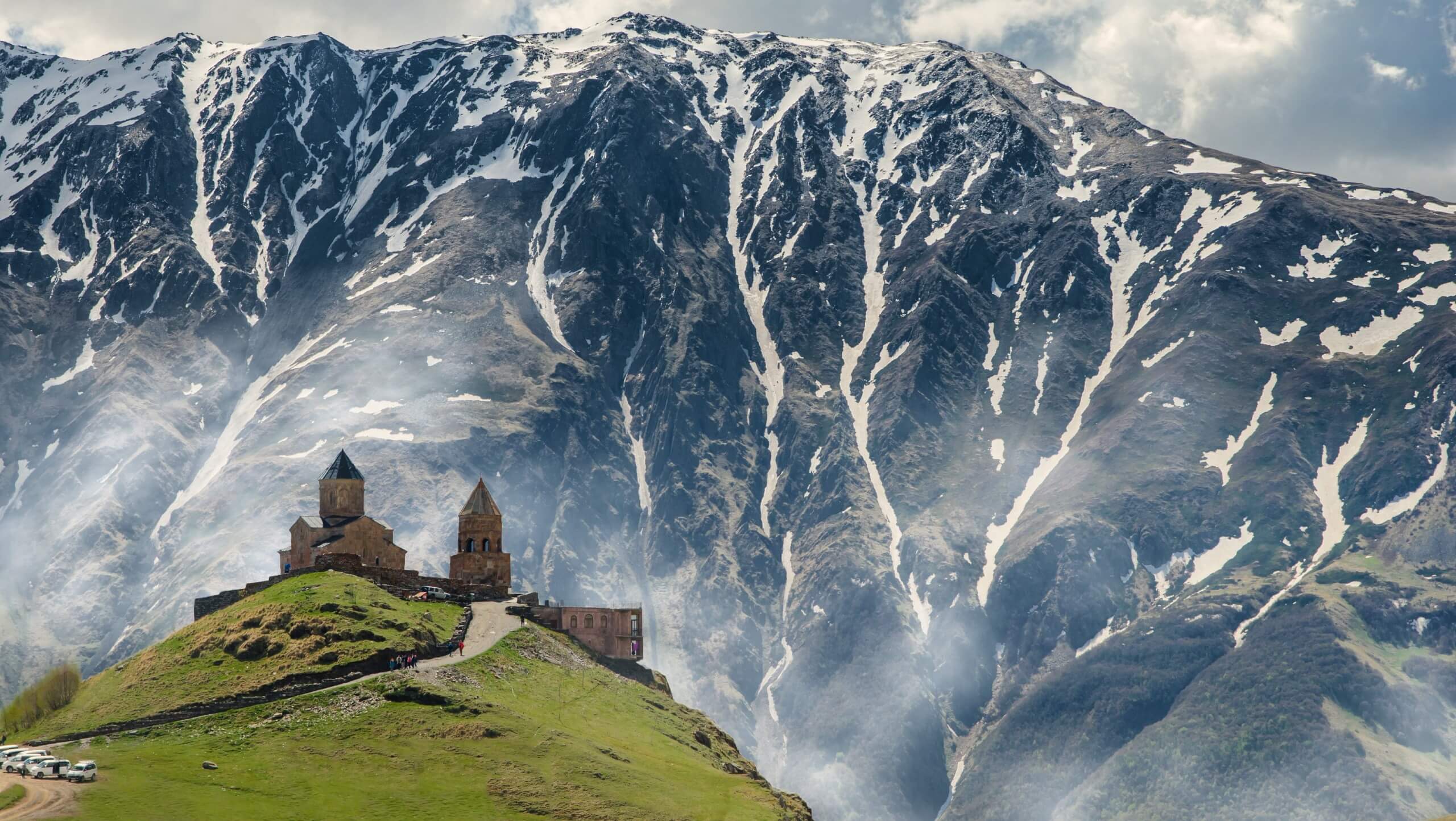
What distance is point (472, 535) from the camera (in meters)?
190

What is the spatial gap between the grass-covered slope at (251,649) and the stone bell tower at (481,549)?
29.5m

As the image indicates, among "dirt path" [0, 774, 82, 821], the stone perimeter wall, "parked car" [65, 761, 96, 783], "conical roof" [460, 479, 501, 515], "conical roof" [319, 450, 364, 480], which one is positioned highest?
"conical roof" [319, 450, 364, 480]

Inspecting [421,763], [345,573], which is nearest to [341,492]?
[345,573]

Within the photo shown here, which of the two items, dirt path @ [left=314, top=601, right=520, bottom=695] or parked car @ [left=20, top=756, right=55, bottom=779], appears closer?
parked car @ [left=20, top=756, right=55, bottom=779]

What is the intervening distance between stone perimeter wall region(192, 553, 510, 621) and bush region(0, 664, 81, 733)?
13.6 m

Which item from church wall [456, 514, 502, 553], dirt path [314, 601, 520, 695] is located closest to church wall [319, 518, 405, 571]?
church wall [456, 514, 502, 553]

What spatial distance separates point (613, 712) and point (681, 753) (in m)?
7.44

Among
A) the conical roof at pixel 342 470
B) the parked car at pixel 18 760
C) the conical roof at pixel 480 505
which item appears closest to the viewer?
the parked car at pixel 18 760

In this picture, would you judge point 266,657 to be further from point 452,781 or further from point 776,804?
point 776,804

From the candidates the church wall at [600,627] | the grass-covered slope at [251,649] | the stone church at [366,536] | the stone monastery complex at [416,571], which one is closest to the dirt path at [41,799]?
the grass-covered slope at [251,649]

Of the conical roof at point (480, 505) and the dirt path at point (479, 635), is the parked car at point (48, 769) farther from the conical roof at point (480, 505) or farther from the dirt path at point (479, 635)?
the conical roof at point (480, 505)

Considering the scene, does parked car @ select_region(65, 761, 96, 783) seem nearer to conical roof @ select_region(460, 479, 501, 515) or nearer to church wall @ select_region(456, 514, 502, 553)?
church wall @ select_region(456, 514, 502, 553)

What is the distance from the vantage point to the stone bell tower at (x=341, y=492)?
18938 cm

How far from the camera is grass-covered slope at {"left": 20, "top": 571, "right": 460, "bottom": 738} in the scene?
137m
